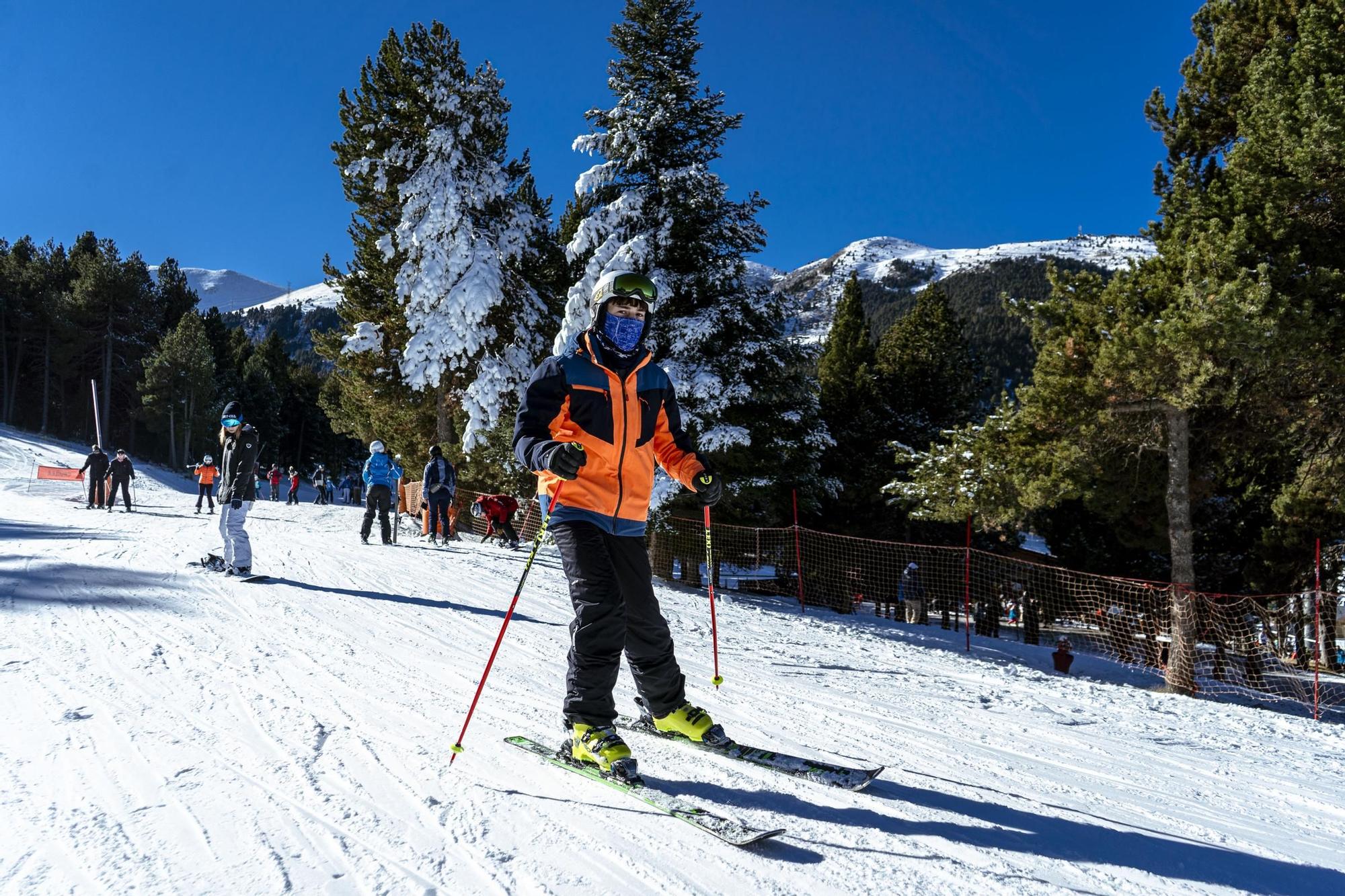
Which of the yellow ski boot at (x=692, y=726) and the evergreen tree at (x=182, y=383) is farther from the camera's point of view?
the evergreen tree at (x=182, y=383)

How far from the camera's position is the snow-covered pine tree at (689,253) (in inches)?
599

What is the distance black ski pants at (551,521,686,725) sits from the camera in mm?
3488

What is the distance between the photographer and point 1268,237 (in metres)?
11.0

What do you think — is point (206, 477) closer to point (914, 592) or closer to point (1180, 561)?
point (914, 592)

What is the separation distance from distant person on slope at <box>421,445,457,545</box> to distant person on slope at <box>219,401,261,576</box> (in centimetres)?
541

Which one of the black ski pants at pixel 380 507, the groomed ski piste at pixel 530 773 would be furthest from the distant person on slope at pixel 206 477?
the groomed ski piste at pixel 530 773

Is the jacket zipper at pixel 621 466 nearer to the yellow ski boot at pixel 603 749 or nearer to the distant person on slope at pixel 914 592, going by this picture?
the yellow ski boot at pixel 603 749

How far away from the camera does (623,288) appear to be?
3.73 m

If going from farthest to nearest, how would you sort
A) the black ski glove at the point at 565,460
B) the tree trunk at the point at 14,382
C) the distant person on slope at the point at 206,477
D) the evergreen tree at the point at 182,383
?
the tree trunk at the point at 14,382 → the evergreen tree at the point at 182,383 → the distant person on slope at the point at 206,477 → the black ski glove at the point at 565,460

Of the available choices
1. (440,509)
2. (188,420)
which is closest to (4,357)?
(188,420)

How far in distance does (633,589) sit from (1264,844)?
9.94 feet

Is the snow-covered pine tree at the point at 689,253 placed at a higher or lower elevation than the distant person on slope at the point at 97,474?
higher

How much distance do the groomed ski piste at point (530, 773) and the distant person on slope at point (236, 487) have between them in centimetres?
108

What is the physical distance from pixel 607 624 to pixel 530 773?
0.75m
